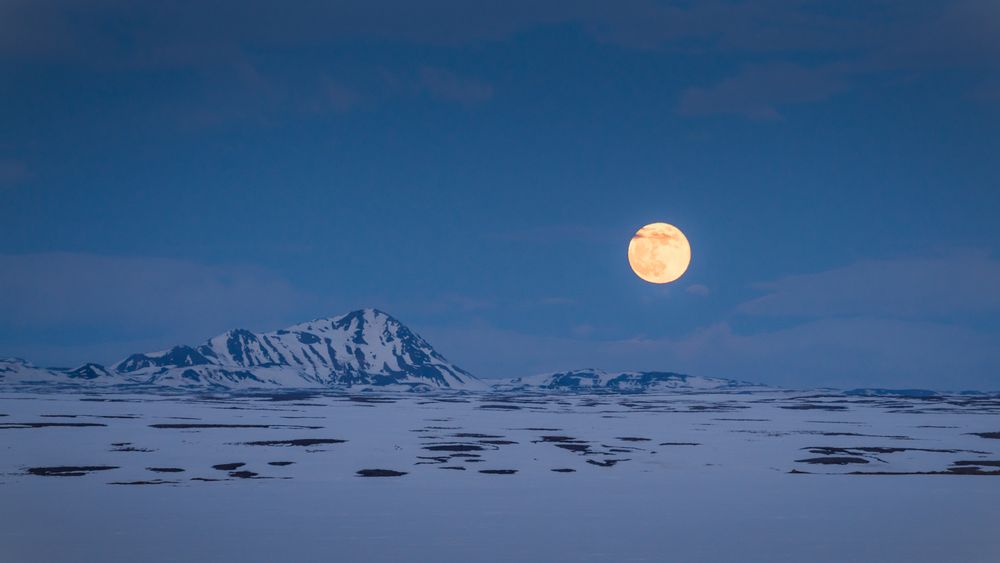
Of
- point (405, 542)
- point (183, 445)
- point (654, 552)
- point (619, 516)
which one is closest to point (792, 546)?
point (654, 552)

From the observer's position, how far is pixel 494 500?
72.2 ft

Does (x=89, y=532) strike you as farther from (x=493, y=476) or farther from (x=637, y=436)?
(x=637, y=436)

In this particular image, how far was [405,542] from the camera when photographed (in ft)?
54.3

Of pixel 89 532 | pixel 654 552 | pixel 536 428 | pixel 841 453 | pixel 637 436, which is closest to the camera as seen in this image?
pixel 654 552

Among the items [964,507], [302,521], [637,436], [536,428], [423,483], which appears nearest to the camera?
[302,521]

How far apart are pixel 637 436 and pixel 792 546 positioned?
28322mm

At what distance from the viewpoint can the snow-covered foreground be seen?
53.0ft

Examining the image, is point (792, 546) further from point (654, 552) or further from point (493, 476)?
point (493, 476)

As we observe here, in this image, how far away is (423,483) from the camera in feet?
82.9

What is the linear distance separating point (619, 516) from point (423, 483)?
756 centimetres

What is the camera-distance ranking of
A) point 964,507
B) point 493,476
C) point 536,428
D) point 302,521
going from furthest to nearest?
point 536,428
point 493,476
point 964,507
point 302,521

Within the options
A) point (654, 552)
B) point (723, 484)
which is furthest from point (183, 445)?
point (654, 552)

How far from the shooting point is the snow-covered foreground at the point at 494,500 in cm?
1616

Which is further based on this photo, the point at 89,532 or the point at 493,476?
the point at 493,476
